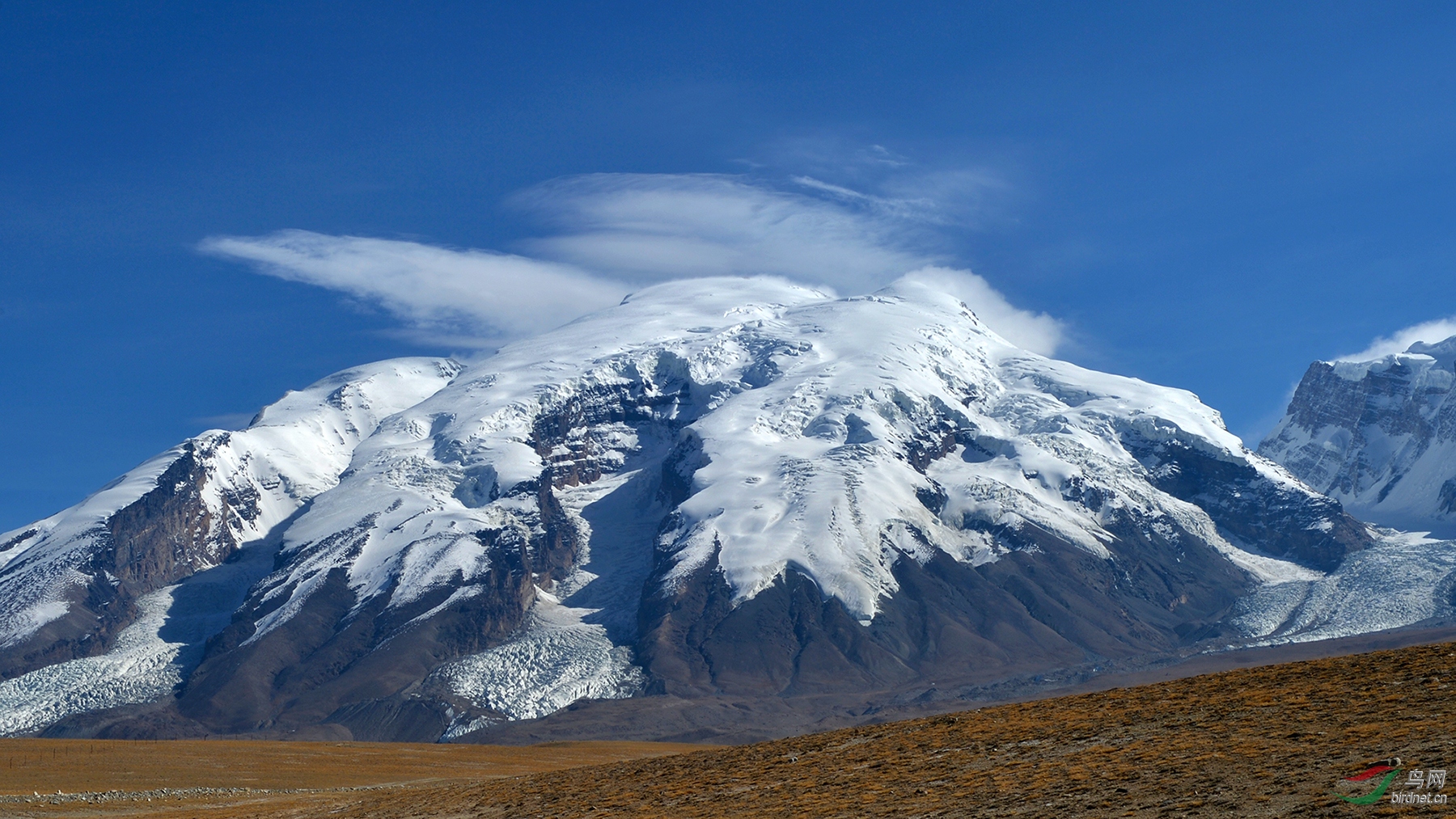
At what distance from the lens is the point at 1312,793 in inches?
1527

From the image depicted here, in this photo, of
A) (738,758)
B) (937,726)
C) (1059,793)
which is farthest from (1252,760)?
(738,758)

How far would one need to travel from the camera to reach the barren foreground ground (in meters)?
41.5

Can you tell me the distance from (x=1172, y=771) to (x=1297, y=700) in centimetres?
914

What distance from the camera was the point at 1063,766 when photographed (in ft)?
160

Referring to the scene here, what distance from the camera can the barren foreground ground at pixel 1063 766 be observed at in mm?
41500

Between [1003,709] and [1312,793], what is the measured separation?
27019 millimetres

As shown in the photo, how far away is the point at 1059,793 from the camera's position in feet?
148

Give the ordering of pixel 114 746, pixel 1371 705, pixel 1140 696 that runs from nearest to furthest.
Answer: pixel 1371 705
pixel 1140 696
pixel 114 746

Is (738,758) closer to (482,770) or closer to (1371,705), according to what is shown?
(1371,705)

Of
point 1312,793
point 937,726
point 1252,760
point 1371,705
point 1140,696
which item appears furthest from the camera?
point 937,726

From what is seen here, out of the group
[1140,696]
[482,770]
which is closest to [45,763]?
[482,770]

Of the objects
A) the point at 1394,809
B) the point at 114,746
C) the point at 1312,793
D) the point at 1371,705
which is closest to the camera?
the point at 1394,809

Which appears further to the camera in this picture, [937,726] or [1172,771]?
[937,726]

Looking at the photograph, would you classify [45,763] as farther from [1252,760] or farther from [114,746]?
[1252,760]
